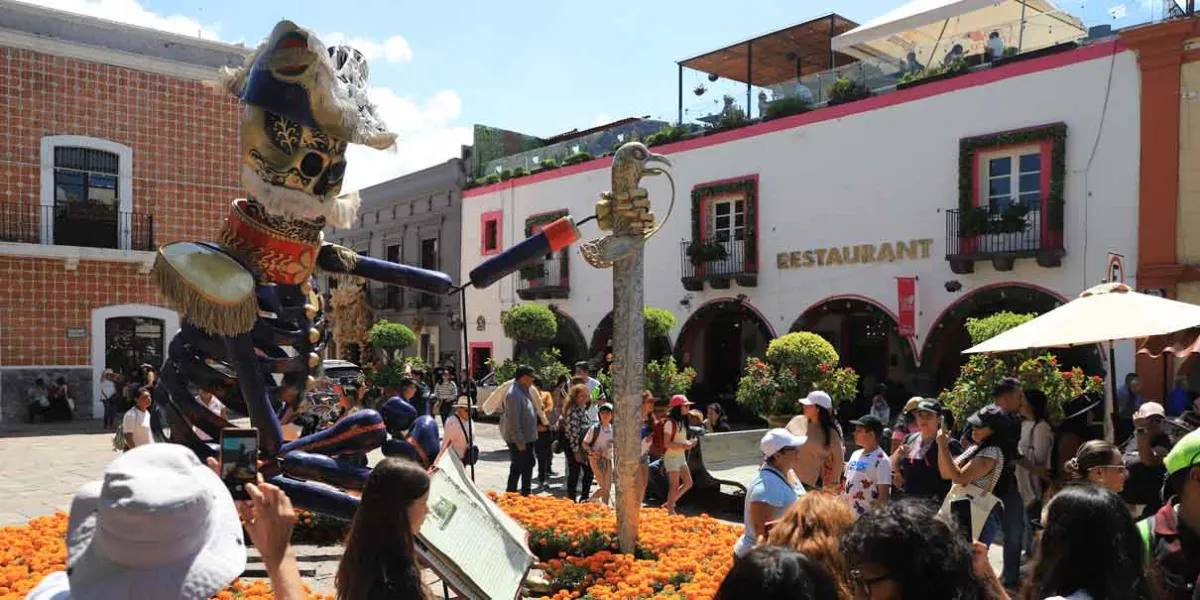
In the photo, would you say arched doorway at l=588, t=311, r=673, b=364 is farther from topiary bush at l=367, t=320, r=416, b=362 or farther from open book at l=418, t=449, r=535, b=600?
open book at l=418, t=449, r=535, b=600

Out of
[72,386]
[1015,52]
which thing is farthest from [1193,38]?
[72,386]

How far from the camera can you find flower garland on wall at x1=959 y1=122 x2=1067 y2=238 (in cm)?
1380

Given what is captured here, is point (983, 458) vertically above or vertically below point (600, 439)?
above

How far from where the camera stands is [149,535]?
→ 1609 mm

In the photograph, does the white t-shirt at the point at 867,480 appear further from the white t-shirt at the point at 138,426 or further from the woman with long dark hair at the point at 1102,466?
the white t-shirt at the point at 138,426

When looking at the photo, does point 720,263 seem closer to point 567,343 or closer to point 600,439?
point 567,343

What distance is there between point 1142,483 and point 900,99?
12502mm

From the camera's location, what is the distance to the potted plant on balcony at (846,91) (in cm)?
1661

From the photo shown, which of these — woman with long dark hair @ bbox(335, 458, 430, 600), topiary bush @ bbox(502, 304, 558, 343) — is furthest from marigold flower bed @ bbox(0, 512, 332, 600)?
topiary bush @ bbox(502, 304, 558, 343)

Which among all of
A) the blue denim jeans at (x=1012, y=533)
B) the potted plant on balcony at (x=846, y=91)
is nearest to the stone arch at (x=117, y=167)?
the potted plant on balcony at (x=846, y=91)

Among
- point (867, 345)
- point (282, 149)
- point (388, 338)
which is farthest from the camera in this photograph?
point (388, 338)

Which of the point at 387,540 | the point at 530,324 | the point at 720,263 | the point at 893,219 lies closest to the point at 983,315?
the point at 893,219

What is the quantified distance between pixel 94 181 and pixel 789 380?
571 inches

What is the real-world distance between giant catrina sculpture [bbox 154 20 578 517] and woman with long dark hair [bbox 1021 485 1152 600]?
10.8 ft
